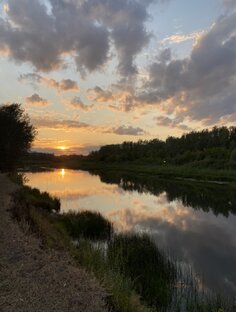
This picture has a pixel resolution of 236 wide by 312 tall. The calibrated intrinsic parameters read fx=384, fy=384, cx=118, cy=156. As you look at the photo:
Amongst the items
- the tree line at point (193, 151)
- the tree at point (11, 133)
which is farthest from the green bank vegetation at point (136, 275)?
the tree line at point (193, 151)

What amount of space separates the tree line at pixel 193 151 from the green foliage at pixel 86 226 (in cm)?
5578

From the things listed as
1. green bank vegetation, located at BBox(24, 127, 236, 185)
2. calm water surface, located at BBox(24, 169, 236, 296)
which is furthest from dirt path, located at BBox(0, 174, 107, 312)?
green bank vegetation, located at BBox(24, 127, 236, 185)

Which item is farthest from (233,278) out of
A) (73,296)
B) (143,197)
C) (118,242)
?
(143,197)

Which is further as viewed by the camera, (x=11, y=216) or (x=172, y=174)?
(x=172, y=174)

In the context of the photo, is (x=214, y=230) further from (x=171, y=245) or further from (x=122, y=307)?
(x=122, y=307)

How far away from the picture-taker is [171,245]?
17.5m

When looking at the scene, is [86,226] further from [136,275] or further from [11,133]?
[11,133]

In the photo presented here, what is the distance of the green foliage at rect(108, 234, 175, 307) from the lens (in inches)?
421

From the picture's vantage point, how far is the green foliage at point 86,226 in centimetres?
1827

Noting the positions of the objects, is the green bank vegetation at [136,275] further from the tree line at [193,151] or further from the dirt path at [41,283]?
the tree line at [193,151]

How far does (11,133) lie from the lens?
130 ft

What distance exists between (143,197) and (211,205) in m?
8.27

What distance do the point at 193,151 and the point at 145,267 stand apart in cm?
10433

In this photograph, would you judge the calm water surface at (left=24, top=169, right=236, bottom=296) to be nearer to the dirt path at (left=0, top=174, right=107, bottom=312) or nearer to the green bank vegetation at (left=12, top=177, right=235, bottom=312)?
the green bank vegetation at (left=12, top=177, right=235, bottom=312)
